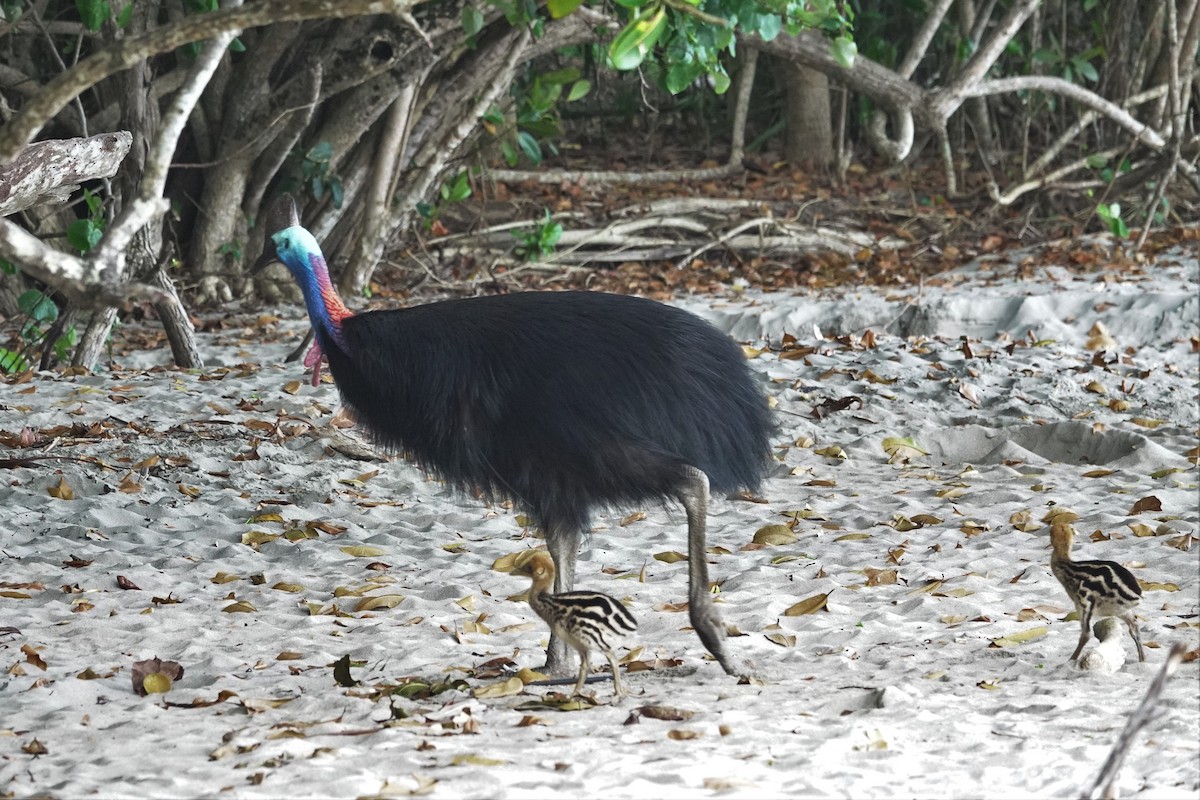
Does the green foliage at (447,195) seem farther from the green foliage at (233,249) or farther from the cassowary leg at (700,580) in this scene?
the cassowary leg at (700,580)

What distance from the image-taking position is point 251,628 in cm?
421

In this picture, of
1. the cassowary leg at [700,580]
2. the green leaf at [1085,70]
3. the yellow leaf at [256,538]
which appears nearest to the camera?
the cassowary leg at [700,580]

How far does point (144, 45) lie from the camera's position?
8.47 ft

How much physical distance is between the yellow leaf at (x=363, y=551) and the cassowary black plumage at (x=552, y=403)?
4.19 feet

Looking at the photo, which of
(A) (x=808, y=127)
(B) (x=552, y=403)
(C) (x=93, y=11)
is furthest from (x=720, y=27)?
(A) (x=808, y=127)

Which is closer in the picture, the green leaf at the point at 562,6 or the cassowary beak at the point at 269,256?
the green leaf at the point at 562,6

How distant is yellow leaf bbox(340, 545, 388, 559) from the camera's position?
5020 mm

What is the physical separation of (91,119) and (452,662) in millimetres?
5692

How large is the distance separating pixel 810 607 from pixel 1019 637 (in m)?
0.64

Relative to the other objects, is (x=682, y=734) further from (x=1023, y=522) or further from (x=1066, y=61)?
(x=1066, y=61)

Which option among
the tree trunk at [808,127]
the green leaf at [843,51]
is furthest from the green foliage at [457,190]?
the green leaf at [843,51]

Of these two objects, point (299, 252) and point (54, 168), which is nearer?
point (54, 168)

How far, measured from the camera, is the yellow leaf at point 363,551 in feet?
16.5

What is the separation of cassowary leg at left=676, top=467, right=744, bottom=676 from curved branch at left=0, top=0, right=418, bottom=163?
1.46 meters
